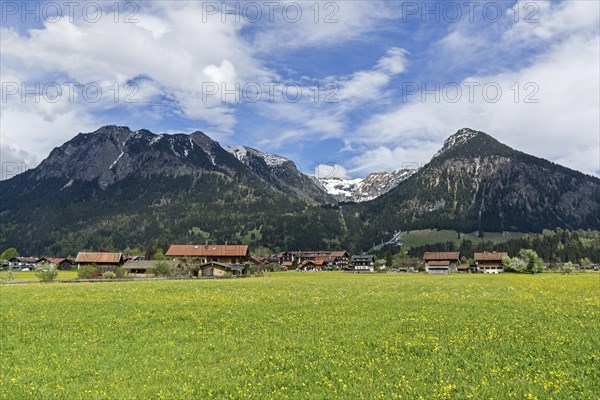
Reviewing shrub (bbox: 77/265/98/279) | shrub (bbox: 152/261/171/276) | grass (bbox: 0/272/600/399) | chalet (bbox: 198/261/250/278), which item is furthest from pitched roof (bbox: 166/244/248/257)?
grass (bbox: 0/272/600/399)

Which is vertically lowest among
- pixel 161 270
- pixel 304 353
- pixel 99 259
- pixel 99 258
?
pixel 99 259

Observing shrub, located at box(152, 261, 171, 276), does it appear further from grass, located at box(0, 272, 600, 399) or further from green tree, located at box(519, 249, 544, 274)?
green tree, located at box(519, 249, 544, 274)

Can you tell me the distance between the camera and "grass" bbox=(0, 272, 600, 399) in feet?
46.0

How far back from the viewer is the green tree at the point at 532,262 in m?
148

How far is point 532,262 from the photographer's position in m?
155

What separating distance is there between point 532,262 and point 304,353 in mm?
160891

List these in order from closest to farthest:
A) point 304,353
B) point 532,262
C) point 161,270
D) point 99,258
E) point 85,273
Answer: point 304,353, point 85,273, point 161,270, point 532,262, point 99,258

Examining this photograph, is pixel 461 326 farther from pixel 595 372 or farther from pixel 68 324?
pixel 68 324

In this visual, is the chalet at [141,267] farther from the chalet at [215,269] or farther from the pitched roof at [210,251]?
the pitched roof at [210,251]

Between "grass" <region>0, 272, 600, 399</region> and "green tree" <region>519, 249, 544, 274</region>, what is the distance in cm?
13330

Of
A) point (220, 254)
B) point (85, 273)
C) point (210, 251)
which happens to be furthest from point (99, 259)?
point (85, 273)

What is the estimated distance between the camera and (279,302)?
3722 cm

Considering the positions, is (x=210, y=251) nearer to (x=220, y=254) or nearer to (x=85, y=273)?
(x=220, y=254)

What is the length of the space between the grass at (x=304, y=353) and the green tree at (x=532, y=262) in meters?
133
